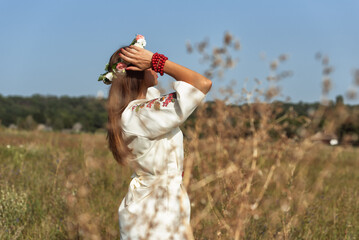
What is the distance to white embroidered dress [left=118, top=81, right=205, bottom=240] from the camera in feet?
6.42

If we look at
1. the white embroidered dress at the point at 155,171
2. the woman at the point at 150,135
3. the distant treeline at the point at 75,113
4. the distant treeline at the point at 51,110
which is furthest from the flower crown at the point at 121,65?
the distant treeline at the point at 51,110

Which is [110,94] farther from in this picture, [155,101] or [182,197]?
[182,197]

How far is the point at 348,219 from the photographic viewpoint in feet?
12.9

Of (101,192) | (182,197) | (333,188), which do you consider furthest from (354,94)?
(333,188)

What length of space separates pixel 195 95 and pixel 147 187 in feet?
2.10

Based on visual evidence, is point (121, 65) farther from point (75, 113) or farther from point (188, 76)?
point (75, 113)

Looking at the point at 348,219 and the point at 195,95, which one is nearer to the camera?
the point at 195,95

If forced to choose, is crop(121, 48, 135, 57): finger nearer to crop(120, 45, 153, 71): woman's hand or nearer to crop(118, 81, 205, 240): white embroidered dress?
crop(120, 45, 153, 71): woman's hand

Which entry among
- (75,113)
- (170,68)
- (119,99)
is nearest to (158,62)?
(170,68)

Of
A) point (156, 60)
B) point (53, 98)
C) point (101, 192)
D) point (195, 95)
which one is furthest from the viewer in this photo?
point (53, 98)

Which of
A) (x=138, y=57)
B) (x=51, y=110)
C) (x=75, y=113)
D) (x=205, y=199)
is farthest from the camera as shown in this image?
(x=51, y=110)

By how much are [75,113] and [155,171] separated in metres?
44.0

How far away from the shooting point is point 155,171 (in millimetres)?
2102

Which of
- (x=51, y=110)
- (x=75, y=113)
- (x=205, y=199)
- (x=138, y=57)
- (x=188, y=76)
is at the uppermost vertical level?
(x=51, y=110)
